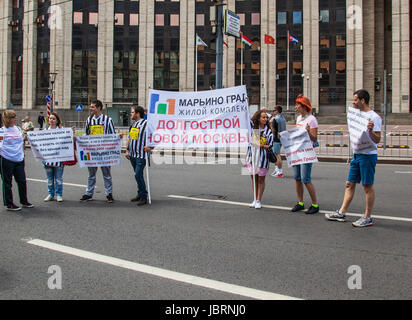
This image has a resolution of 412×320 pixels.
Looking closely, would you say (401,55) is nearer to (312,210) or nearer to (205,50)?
(205,50)

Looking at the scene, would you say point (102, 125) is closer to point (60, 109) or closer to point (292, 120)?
point (292, 120)

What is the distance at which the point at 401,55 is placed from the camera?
56.7 metres

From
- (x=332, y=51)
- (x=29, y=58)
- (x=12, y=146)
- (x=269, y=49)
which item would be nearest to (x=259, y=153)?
(x=12, y=146)

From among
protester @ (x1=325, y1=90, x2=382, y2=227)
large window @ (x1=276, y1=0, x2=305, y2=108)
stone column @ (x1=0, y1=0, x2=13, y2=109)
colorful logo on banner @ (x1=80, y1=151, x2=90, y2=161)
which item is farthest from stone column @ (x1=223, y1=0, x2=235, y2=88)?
protester @ (x1=325, y1=90, x2=382, y2=227)

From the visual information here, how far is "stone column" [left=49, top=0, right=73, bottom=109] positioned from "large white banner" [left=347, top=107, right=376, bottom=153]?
62.1 metres

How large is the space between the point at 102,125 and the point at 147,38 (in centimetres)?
5729

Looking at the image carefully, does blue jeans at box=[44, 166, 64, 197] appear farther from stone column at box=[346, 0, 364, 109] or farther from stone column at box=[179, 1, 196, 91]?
stone column at box=[346, 0, 364, 109]

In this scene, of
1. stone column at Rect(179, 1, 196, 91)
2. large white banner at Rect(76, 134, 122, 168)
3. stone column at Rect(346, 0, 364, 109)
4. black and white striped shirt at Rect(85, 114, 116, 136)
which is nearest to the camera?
large white banner at Rect(76, 134, 122, 168)

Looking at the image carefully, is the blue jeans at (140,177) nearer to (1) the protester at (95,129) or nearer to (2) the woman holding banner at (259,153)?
(1) the protester at (95,129)

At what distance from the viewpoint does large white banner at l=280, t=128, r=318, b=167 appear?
7.09 meters

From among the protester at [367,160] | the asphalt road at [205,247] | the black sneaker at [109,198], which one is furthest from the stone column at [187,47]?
the protester at [367,160]

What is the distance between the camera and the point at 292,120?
164 feet

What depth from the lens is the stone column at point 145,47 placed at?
62.5 m

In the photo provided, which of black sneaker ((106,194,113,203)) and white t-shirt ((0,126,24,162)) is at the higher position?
white t-shirt ((0,126,24,162))
